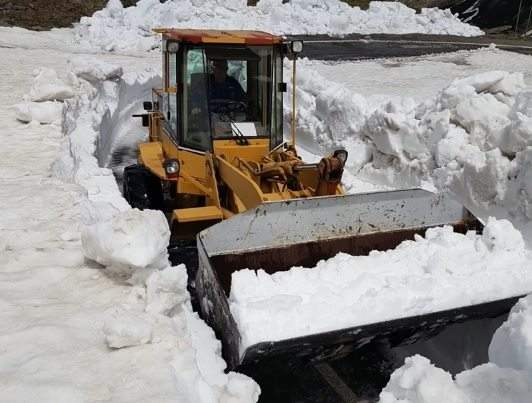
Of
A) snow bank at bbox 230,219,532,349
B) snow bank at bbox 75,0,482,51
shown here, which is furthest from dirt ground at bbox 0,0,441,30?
snow bank at bbox 230,219,532,349

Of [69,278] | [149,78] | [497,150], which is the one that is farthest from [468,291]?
[149,78]

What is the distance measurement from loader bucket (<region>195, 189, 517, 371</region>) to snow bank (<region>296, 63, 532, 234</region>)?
3.51ft

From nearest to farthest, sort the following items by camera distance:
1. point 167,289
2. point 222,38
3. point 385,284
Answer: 1. point 167,289
2. point 385,284
3. point 222,38

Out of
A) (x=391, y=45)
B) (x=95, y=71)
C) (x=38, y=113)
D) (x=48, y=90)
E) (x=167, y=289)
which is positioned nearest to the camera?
(x=167, y=289)

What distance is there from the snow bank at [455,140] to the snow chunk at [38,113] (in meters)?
4.25

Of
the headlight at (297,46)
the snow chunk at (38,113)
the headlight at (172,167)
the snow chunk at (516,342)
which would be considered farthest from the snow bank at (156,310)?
the snow chunk at (38,113)

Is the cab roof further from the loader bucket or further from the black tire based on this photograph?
the loader bucket

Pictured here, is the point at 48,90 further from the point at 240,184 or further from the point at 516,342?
the point at 516,342

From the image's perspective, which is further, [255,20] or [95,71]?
[255,20]

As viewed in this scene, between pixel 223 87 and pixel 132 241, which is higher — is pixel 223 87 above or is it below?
above

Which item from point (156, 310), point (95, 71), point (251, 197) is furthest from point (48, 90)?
point (156, 310)

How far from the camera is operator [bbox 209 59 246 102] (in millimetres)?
5645

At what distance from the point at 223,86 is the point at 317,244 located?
6.37 ft

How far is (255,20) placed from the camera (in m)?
24.6
